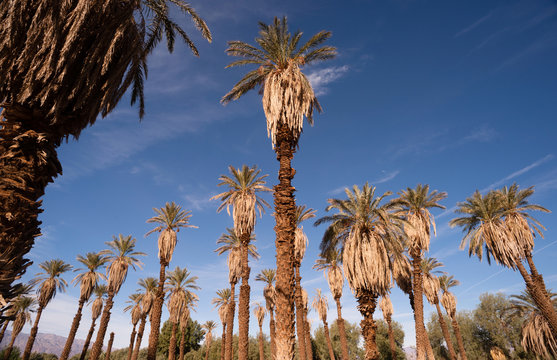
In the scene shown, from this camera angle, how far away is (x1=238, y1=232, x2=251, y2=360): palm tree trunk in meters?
23.1

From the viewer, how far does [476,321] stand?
5378 centimetres

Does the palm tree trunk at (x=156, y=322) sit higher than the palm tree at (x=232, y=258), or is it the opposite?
the palm tree at (x=232, y=258)

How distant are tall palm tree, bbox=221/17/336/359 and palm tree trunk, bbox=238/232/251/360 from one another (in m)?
12.7

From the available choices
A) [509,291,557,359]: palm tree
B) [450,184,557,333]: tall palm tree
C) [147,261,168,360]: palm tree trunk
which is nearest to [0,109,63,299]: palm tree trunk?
[147,261,168,360]: palm tree trunk

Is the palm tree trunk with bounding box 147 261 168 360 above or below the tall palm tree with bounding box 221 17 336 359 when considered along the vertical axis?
below

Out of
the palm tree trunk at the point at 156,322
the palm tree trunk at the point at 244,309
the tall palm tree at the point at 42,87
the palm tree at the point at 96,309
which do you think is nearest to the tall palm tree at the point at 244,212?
the palm tree trunk at the point at 244,309

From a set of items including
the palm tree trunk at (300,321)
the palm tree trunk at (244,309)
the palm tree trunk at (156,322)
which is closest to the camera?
the palm tree trunk at (244,309)

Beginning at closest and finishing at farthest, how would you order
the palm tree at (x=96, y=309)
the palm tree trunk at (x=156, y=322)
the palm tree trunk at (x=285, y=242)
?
the palm tree trunk at (x=285, y=242) → the palm tree trunk at (x=156, y=322) → the palm tree at (x=96, y=309)

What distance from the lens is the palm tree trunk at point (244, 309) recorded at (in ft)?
75.7

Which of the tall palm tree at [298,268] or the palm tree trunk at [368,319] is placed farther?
the tall palm tree at [298,268]

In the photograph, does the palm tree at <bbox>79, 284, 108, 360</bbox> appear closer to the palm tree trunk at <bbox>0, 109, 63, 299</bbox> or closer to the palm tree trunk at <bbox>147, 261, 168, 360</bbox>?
the palm tree trunk at <bbox>147, 261, 168, 360</bbox>

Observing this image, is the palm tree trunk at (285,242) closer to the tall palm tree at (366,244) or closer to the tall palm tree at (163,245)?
the tall palm tree at (366,244)

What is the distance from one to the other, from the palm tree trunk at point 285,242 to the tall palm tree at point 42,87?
796 centimetres

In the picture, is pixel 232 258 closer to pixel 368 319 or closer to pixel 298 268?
pixel 298 268
